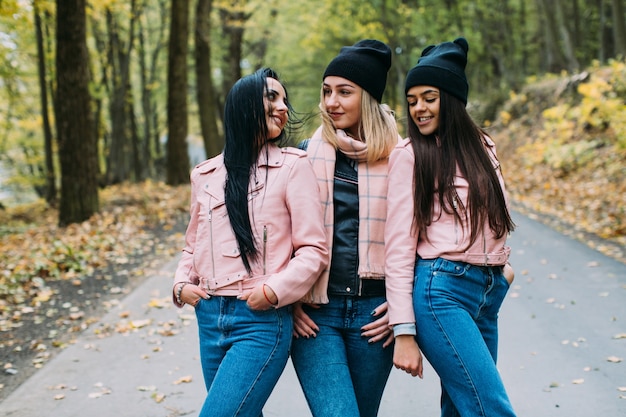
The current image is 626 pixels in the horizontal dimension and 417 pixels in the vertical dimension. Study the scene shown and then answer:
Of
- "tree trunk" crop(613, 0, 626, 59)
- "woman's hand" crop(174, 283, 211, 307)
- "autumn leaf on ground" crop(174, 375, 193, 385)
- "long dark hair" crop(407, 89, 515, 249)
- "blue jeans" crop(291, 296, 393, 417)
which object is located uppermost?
"tree trunk" crop(613, 0, 626, 59)

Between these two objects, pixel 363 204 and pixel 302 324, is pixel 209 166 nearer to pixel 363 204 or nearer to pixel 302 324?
pixel 363 204

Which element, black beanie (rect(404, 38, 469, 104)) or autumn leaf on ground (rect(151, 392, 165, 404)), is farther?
autumn leaf on ground (rect(151, 392, 165, 404))

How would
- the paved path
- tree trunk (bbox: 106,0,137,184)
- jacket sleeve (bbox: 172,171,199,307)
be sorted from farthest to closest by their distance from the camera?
tree trunk (bbox: 106,0,137,184), the paved path, jacket sleeve (bbox: 172,171,199,307)

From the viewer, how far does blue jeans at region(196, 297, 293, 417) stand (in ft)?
8.21

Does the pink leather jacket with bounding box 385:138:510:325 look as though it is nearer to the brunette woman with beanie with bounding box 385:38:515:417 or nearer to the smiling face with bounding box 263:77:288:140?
the brunette woman with beanie with bounding box 385:38:515:417

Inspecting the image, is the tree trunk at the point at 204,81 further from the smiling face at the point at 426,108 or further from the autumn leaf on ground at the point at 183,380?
the smiling face at the point at 426,108

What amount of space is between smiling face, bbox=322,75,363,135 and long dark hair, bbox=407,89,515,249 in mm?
263

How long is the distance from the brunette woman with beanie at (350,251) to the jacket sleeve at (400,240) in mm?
89

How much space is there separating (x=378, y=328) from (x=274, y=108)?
108 centimetres

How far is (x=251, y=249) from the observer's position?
2.65 m

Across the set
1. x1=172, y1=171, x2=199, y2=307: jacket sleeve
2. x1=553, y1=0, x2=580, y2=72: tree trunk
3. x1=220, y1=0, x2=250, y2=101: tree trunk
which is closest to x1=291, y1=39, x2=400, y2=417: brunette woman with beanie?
x1=172, y1=171, x2=199, y2=307: jacket sleeve

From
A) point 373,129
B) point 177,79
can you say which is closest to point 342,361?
point 373,129

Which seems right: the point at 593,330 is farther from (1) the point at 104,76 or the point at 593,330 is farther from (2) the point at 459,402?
(1) the point at 104,76

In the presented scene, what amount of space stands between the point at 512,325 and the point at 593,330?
0.74m
